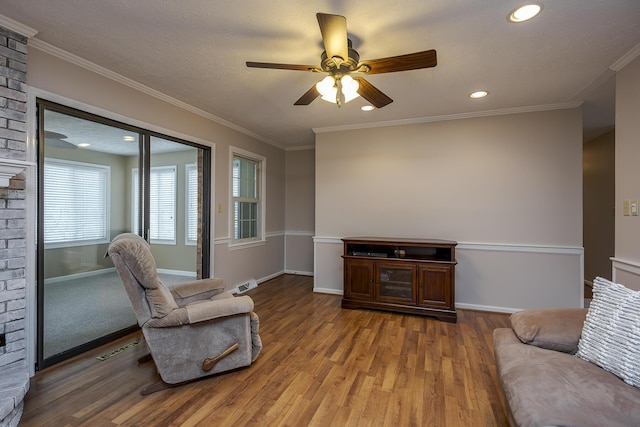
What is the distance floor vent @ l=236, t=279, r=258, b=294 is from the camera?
432 cm

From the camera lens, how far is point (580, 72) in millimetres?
2557

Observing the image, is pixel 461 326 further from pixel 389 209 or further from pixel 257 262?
pixel 257 262

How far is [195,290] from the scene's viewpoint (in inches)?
102

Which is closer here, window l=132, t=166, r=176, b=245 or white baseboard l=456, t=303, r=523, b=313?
window l=132, t=166, r=176, b=245

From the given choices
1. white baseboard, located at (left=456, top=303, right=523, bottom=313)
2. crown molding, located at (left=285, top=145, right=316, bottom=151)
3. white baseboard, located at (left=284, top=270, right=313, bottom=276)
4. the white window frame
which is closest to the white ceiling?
the white window frame

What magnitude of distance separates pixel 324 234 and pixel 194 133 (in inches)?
90.1

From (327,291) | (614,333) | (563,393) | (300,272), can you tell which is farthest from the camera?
(300,272)

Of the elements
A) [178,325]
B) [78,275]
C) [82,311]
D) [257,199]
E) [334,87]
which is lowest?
[82,311]

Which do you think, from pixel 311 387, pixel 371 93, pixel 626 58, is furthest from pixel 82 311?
pixel 626 58

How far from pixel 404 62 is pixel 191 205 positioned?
3127mm

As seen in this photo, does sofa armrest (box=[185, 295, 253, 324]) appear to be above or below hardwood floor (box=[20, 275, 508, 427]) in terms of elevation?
above

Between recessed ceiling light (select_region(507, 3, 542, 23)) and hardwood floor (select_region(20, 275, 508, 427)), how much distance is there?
2495 mm

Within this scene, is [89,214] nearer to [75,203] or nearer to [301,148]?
[75,203]

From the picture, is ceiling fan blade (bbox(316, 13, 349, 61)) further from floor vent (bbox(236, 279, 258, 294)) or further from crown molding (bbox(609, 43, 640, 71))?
floor vent (bbox(236, 279, 258, 294))
